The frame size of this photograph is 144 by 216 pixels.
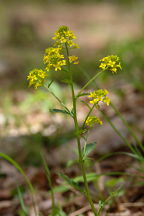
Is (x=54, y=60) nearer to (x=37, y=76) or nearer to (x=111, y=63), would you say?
(x=37, y=76)

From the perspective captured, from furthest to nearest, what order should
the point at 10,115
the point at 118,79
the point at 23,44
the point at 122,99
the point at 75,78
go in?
the point at 23,44, the point at 75,78, the point at 118,79, the point at 122,99, the point at 10,115

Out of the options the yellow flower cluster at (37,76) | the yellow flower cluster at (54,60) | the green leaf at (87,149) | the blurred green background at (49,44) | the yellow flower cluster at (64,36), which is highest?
the blurred green background at (49,44)

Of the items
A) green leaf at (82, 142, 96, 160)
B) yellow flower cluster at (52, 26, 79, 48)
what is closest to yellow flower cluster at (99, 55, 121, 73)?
yellow flower cluster at (52, 26, 79, 48)

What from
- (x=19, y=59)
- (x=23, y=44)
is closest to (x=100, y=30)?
(x=23, y=44)

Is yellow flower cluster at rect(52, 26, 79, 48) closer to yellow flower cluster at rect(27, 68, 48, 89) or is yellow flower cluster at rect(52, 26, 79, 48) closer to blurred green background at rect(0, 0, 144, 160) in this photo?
yellow flower cluster at rect(27, 68, 48, 89)

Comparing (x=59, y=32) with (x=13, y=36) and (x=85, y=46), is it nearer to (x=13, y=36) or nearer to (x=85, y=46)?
(x=85, y=46)

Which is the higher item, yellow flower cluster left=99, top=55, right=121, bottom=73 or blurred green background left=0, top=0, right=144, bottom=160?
blurred green background left=0, top=0, right=144, bottom=160

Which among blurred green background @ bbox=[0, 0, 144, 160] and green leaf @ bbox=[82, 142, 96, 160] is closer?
green leaf @ bbox=[82, 142, 96, 160]

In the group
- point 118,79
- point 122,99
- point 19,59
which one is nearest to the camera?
point 122,99

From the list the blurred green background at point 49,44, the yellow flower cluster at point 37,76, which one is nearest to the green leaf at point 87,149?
the yellow flower cluster at point 37,76

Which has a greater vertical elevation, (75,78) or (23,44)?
(23,44)

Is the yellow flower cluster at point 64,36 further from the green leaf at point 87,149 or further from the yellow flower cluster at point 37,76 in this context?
the green leaf at point 87,149
